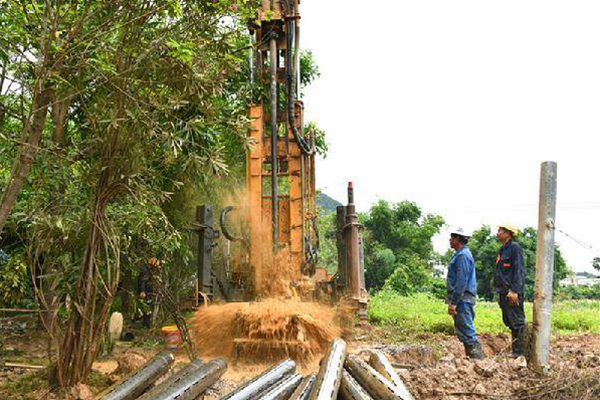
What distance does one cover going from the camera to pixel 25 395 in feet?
15.8

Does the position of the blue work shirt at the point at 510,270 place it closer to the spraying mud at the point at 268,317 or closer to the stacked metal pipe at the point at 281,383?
the spraying mud at the point at 268,317

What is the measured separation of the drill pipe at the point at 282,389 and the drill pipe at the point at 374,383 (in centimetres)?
48

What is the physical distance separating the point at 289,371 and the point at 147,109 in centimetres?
263

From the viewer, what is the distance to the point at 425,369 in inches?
186

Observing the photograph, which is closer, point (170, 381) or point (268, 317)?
point (170, 381)

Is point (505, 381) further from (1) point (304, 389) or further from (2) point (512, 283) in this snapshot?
(2) point (512, 283)

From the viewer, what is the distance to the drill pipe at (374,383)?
4.09 metres

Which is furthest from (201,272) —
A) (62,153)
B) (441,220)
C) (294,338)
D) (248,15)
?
(441,220)

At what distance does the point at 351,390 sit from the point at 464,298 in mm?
2643

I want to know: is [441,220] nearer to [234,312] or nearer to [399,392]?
[234,312]

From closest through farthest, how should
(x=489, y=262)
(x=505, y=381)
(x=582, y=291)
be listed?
(x=505, y=381) < (x=489, y=262) < (x=582, y=291)

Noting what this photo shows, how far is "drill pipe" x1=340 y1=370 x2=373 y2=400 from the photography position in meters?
4.24

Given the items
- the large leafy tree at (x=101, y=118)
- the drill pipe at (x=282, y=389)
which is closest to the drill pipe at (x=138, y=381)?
the large leafy tree at (x=101, y=118)

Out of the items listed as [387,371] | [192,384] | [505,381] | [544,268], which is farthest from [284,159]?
[505,381]
